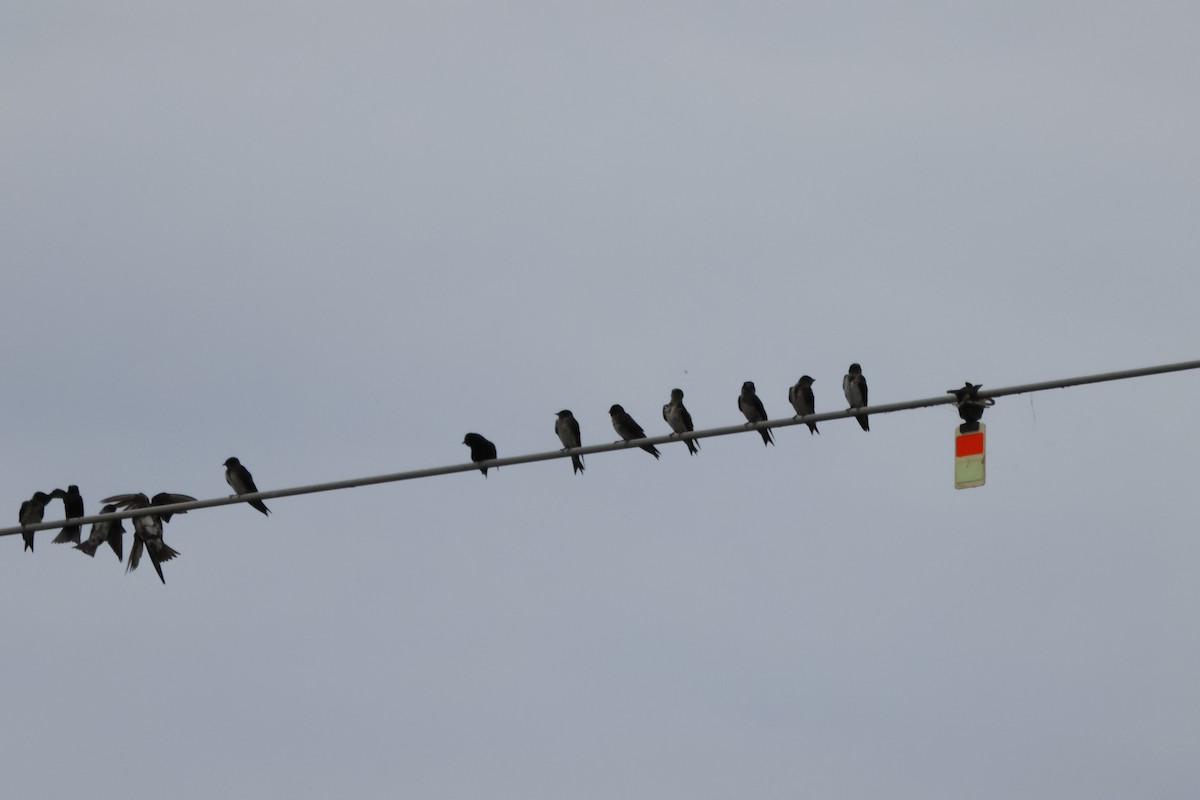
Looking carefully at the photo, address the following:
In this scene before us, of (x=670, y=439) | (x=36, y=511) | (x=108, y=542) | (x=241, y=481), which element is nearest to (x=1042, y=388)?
(x=670, y=439)

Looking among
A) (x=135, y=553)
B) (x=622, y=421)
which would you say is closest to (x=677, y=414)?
(x=622, y=421)

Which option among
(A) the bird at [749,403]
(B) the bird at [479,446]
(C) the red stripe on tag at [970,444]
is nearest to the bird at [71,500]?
(B) the bird at [479,446]

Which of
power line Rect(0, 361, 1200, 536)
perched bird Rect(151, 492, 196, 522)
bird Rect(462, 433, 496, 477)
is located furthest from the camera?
bird Rect(462, 433, 496, 477)

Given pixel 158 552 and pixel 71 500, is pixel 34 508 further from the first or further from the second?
pixel 158 552

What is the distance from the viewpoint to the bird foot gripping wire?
15.0 metres

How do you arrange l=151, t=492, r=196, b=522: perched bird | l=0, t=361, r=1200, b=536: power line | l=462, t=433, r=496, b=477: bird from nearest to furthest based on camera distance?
l=0, t=361, r=1200, b=536: power line < l=151, t=492, r=196, b=522: perched bird < l=462, t=433, r=496, b=477: bird

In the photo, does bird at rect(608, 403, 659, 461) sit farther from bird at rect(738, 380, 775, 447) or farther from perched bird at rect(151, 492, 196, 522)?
perched bird at rect(151, 492, 196, 522)

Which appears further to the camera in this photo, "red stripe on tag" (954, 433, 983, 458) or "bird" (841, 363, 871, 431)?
"bird" (841, 363, 871, 431)

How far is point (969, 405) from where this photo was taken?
15.1 metres

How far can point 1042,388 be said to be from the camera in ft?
46.3

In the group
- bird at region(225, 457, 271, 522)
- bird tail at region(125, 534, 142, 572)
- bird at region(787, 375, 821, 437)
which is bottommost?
bird tail at region(125, 534, 142, 572)

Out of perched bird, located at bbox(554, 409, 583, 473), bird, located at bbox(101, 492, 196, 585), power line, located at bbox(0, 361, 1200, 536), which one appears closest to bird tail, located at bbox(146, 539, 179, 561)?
bird, located at bbox(101, 492, 196, 585)

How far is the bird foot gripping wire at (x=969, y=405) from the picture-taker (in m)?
15.0

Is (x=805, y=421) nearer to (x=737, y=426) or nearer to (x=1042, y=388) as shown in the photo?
(x=737, y=426)
